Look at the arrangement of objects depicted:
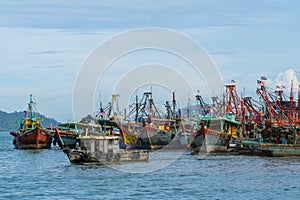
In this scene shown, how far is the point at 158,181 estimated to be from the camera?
167 ft

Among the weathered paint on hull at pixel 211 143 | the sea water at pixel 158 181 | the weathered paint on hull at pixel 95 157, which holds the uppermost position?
the weathered paint on hull at pixel 211 143

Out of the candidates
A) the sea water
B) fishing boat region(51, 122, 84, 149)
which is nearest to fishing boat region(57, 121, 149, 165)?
the sea water

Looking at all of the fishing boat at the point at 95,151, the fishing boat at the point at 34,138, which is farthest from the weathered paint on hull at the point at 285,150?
the fishing boat at the point at 34,138

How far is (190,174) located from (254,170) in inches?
246

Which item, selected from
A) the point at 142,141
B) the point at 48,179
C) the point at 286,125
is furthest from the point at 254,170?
the point at 142,141

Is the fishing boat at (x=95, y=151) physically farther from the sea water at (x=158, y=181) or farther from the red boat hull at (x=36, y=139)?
the red boat hull at (x=36, y=139)

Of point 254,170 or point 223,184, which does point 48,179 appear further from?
point 254,170

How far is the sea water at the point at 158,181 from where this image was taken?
43531 mm

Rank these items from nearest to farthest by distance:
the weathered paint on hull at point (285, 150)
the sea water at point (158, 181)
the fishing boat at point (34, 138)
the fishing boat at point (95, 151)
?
the sea water at point (158, 181), the fishing boat at point (95, 151), the weathered paint on hull at point (285, 150), the fishing boat at point (34, 138)

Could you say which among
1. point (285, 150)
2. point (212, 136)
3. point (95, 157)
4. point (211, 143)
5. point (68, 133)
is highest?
point (68, 133)

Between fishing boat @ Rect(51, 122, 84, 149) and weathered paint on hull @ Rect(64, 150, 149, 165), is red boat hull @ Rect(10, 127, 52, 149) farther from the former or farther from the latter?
weathered paint on hull @ Rect(64, 150, 149, 165)

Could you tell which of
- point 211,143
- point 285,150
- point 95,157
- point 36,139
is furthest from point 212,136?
point 36,139

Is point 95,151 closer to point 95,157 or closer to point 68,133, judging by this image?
point 95,157

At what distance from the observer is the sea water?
43.5 m
